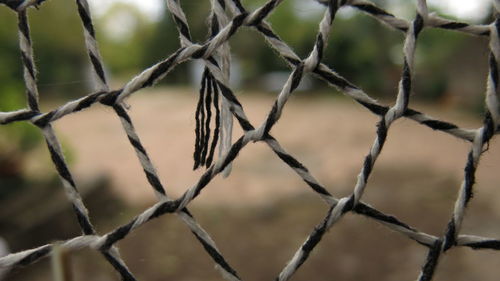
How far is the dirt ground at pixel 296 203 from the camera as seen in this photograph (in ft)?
7.36

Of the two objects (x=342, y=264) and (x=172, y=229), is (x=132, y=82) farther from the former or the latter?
(x=172, y=229)

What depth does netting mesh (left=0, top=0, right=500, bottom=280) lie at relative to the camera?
407mm

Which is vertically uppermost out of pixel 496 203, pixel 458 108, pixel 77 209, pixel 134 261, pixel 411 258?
pixel 77 209

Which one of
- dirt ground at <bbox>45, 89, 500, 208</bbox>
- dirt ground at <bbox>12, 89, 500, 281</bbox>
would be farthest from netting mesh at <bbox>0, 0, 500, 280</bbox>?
dirt ground at <bbox>45, 89, 500, 208</bbox>

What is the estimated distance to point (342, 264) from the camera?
7.51 ft

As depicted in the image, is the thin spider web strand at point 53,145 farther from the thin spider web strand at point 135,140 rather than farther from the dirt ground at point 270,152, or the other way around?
the dirt ground at point 270,152

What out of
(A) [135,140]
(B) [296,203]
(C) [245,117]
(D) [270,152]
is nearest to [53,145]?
(A) [135,140]

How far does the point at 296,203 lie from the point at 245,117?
2844mm

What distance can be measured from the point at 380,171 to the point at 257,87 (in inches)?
221

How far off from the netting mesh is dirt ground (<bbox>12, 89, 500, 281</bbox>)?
0.13m

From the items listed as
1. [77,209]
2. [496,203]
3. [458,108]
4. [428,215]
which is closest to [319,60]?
[77,209]

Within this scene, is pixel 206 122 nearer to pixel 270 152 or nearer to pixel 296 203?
pixel 296 203

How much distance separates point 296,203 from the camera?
3.20 m

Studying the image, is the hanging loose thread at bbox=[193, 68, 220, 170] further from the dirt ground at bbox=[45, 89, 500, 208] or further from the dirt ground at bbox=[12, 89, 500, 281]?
the dirt ground at bbox=[45, 89, 500, 208]
